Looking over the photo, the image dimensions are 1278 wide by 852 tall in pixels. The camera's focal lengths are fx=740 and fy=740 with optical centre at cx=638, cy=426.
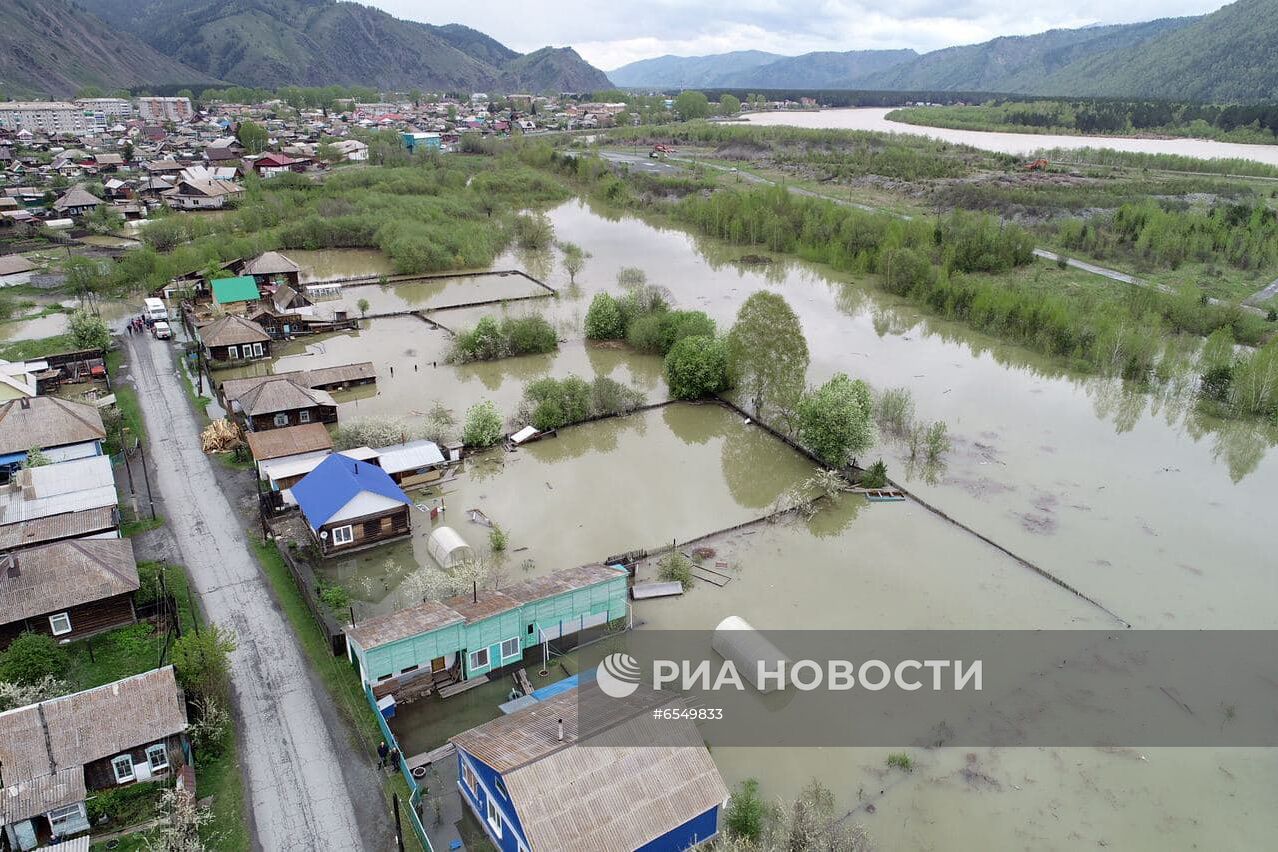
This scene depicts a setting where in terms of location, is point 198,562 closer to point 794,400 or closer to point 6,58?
point 794,400

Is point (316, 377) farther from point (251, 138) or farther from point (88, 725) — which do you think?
point (251, 138)

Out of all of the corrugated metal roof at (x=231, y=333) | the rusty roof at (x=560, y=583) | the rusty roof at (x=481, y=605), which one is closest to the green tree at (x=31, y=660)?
the rusty roof at (x=481, y=605)

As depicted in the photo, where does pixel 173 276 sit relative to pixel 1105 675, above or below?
above

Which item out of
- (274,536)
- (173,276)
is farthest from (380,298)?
(274,536)

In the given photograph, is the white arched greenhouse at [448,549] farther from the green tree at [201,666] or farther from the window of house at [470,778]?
the window of house at [470,778]

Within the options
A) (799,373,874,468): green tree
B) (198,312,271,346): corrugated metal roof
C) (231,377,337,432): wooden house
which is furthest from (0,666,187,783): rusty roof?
(198,312,271,346): corrugated metal roof
